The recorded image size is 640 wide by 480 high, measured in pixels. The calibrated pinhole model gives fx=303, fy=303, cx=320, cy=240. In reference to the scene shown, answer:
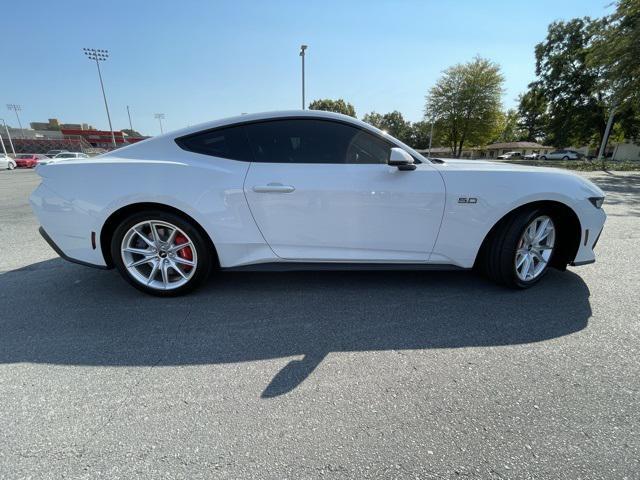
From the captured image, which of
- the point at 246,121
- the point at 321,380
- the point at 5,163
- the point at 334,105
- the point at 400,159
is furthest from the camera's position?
the point at 334,105

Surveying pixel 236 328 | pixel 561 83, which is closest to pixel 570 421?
pixel 236 328

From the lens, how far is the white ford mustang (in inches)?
93.1

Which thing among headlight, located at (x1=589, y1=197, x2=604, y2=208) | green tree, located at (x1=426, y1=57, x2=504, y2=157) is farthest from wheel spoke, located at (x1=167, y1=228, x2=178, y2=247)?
green tree, located at (x1=426, y1=57, x2=504, y2=157)

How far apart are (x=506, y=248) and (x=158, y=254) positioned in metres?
2.93

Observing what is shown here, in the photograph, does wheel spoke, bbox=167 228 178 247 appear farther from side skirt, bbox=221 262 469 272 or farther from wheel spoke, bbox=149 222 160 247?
side skirt, bbox=221 262 469 272

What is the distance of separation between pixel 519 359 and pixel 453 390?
0.56 metres

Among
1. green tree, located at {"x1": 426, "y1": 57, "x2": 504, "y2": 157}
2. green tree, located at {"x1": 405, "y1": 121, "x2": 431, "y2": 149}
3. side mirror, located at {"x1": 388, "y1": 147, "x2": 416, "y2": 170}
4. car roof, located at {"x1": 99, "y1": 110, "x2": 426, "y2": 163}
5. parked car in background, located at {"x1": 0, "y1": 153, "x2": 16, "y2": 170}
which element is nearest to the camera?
side mirror, located at {"x1": 388, "y1": 147, "x2": 416, "y2": 170}

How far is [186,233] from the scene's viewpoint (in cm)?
245

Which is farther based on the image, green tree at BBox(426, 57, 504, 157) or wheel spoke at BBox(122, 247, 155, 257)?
green tree at BBox(426, 57, 504, 157)

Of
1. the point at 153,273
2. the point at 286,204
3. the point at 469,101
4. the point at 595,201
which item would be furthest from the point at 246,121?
the point at 469,101

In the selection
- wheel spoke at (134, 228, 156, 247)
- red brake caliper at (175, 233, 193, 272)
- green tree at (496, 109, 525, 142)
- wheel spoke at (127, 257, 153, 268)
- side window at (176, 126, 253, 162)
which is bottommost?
wheel spoke at (127, 257, 153, 268)

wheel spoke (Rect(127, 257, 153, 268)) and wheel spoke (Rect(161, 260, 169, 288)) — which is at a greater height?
wheel spoke (Rect(127, 257, 153, 268))

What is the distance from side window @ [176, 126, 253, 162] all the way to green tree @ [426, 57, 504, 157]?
37637 mm

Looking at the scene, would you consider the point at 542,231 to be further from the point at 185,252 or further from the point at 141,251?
the point at 141,251
